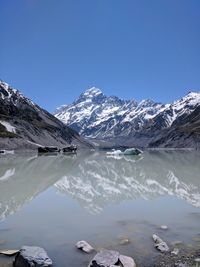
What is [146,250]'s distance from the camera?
1436 cm

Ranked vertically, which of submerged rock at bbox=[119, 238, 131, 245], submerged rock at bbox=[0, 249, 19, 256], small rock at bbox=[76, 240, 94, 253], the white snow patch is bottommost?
submerged rock at bbox=[0, 249, 19, 256]

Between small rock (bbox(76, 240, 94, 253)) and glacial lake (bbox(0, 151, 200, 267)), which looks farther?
glacial lake (bbox(0, 151, 200, 267))

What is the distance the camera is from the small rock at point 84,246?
14.3 meters

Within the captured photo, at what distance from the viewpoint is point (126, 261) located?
12477 mm

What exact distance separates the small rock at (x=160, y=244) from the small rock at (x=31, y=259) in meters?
4.63

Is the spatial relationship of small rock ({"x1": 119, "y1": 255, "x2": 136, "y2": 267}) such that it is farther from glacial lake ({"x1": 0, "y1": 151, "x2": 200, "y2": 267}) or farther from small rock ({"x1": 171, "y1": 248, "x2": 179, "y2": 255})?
small rock ({"x1": 171, "y1": 248, "x2": 179, "y2": 255})

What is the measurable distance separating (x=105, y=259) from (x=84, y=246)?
7.78ft

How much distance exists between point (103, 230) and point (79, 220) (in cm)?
276

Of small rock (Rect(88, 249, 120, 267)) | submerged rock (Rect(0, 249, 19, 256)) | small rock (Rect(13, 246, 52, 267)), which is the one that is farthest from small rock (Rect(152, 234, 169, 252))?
submerged rock (Rect(0, 249, 19, 256))

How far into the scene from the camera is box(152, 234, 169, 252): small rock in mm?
14284

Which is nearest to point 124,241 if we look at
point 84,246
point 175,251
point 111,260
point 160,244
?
point 160,244

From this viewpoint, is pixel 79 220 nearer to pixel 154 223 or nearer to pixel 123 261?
pixel 154 223

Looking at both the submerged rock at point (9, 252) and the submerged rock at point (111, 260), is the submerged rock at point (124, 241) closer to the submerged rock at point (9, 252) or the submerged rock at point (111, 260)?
the submerged rock at point (111, 260)

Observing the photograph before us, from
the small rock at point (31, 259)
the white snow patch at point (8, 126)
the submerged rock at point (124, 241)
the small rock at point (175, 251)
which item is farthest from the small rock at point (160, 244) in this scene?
the white snow patch at point (8, 126)
